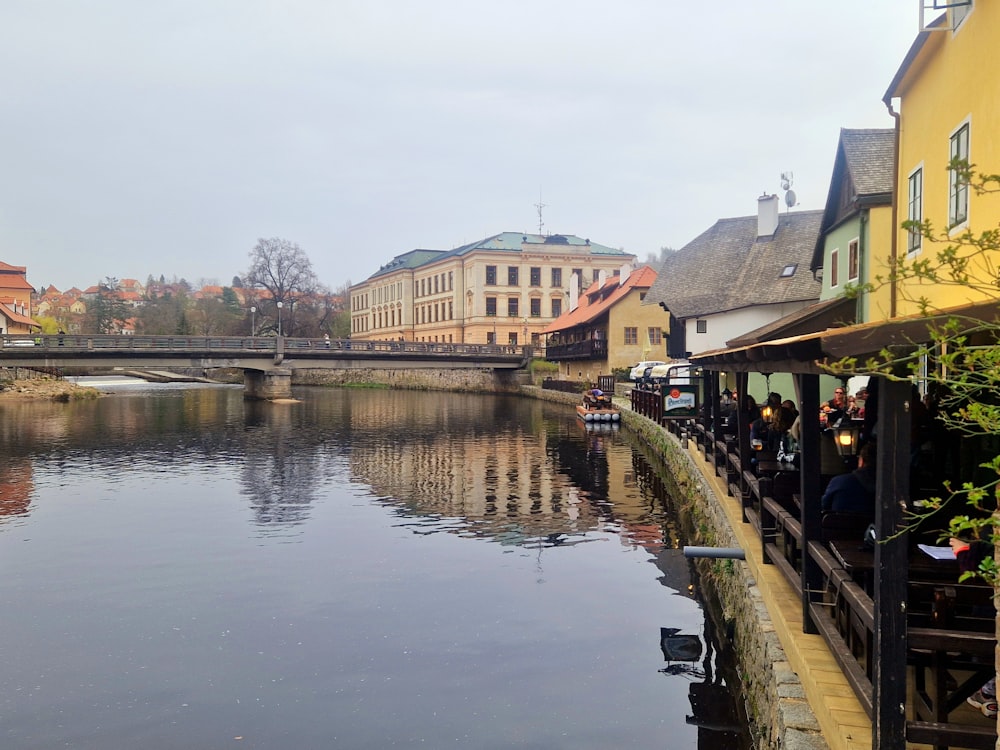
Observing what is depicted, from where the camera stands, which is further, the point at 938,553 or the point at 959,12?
the point at 959,12

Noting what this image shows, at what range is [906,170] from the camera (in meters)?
13.0

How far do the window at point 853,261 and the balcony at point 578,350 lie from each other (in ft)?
115

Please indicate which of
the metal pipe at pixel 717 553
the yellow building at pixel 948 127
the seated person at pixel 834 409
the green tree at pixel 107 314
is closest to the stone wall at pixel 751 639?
the metal pipe at pixel 717 553

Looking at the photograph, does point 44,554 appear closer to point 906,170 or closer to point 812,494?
point 812,494

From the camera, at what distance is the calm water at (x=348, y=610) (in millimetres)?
8680

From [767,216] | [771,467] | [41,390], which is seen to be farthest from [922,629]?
[41,390]

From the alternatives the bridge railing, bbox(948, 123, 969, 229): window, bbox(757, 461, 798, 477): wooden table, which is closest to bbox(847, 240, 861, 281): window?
bbox(757, 461, 798, 477): wooden table

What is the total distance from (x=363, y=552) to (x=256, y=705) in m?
6.48

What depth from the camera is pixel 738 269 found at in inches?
1492

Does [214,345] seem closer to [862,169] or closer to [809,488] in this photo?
[862,169]

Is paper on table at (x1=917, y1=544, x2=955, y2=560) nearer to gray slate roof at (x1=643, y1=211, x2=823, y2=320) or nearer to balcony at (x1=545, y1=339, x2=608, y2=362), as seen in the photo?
gray slate roof at (x1=643, y1=211, x2=823, y2=320)

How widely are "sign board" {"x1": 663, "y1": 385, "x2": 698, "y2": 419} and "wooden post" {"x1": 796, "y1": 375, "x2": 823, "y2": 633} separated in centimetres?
1696

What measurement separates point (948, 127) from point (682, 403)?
14.7m

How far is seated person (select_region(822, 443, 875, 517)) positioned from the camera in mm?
7488
